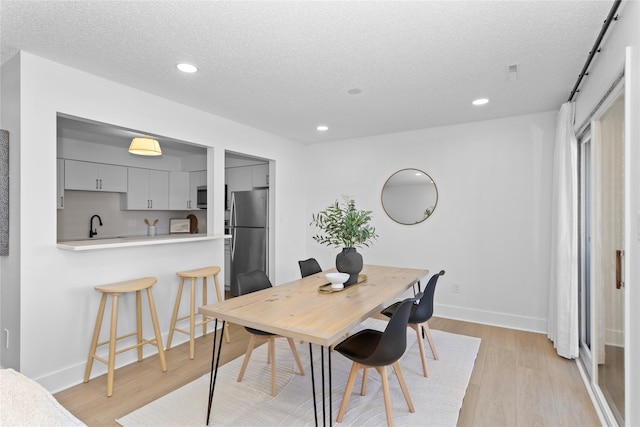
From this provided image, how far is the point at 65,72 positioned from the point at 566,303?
175 inches

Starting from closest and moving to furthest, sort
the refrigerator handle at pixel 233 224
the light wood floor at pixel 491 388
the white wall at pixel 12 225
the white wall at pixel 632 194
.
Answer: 1. the white wall at pixel 632 194
2. the light wood floor at pixel 491 388
3. the white wall at pixel 12 225
4. the refrigerator handle at pixel 233 224

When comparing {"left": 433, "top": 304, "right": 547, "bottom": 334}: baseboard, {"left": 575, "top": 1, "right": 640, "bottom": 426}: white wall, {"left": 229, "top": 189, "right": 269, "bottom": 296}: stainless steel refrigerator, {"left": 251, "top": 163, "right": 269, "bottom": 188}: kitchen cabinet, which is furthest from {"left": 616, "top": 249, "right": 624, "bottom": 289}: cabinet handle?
{"left": 251, "top": 163, "right": 269, "bottom": 188}: kitchen cabinet

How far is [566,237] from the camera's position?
2975 mm

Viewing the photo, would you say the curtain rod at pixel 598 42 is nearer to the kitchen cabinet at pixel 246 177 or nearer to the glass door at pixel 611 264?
the glass door at pixel 611 264

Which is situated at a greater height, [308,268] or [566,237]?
[566,237]

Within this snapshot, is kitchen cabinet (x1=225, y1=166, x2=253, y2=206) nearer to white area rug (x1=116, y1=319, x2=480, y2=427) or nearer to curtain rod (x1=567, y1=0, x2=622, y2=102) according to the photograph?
white area rug (x1=116, y1=319, x2=480, y2=427)

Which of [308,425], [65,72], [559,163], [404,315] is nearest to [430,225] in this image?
[559,163]

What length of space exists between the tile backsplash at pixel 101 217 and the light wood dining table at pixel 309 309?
377 cm

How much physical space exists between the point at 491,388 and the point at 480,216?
2.04 metres

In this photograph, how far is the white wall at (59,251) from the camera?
2.27 meters

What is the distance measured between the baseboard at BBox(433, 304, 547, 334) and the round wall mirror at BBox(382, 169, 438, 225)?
1.16 meters

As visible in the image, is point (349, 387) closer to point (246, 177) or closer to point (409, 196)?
point (409, 196)

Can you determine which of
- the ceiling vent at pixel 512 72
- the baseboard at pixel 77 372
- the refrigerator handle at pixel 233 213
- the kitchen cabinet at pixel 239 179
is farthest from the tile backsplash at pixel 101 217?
the ceiling vent at pixel 512 72

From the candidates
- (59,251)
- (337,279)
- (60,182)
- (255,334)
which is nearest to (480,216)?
(337,279)
